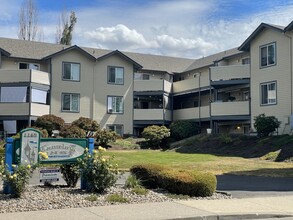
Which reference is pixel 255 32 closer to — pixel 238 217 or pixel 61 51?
pixel 61 51

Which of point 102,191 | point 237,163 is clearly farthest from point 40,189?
point 237,163

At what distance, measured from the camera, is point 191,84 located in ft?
143

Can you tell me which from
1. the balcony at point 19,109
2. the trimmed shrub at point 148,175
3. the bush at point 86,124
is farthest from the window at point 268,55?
the trimmed shrub at point 148,175

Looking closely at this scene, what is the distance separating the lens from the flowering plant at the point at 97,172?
1211cm

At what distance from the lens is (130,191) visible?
12.6m

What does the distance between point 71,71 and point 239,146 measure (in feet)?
62.1

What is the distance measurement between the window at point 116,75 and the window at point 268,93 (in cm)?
1516

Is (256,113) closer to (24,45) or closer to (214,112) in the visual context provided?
(214,112)

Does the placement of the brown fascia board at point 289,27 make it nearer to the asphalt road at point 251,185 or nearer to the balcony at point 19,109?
the asphalt road at point 251,185

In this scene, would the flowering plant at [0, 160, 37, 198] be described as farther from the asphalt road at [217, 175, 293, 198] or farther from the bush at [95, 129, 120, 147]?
the bush at [95, 129, 120, 147]

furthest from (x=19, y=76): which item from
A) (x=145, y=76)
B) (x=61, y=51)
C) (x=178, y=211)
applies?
(x=178, y=211)

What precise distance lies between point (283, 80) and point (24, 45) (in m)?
24.9

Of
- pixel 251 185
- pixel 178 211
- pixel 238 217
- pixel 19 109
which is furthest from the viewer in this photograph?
pixel 19 109

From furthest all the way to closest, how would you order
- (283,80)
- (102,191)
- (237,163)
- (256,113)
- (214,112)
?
(214,112) → (256,113) → (283,80) → (237,163) → (102,191)
